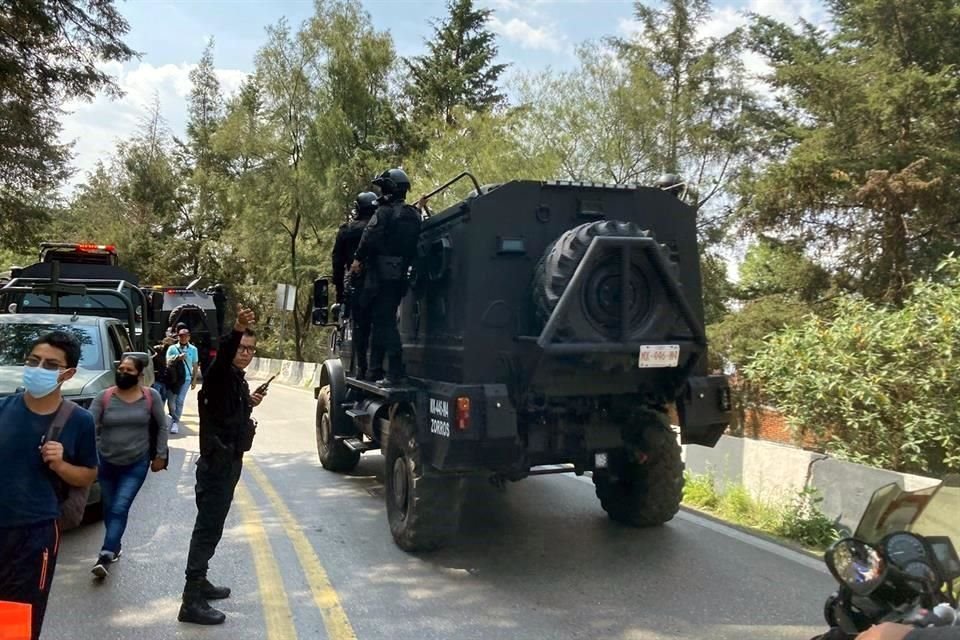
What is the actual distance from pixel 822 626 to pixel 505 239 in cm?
339

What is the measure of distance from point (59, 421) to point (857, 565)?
11.1ft

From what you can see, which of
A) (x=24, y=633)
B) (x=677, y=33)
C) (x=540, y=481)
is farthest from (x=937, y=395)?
(x=677, y=33)

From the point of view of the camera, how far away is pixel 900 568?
98.4 inches

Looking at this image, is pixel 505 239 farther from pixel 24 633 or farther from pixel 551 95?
pixel 551 95

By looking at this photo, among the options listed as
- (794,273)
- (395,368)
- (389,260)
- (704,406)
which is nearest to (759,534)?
(704,406)

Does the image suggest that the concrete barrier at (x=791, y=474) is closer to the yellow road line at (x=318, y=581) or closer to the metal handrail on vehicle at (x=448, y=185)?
the yellow road line at (x=318, y=581)

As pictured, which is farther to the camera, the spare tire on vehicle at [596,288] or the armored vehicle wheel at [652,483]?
the armored vehicle wheel at [652,483]

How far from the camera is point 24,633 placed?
231cm

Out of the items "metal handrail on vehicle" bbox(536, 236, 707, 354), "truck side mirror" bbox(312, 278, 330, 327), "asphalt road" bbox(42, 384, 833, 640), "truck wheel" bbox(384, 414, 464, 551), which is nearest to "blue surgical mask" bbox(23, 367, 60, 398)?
"asphalt road" bbox(42, 384, 833, 640)

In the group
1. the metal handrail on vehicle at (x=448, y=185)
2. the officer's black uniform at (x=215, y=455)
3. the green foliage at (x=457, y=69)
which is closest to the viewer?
the officer's black uniform at (x=215, y=455)

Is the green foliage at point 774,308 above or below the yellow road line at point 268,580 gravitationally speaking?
above

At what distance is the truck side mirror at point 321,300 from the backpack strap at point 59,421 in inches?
219

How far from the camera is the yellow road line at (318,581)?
4.45 metres

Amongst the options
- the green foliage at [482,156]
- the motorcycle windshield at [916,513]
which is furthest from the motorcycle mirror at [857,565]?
the green foliage at [482,156]
